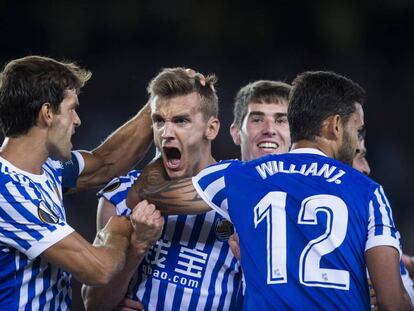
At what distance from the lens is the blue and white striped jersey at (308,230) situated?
3053 millimetres

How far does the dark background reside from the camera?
9531 millimetres

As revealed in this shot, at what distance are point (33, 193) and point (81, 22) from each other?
7463 millimetres

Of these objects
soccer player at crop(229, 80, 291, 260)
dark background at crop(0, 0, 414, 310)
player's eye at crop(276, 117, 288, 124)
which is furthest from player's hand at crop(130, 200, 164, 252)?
dark background at crop(0, 0, 414, 310)

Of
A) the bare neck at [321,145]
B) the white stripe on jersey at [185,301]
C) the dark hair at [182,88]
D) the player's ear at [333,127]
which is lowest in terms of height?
the white stripe on jersey at [185,301]

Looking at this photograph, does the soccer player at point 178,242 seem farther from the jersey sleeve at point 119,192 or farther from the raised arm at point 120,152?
the raised arm at point 120,152

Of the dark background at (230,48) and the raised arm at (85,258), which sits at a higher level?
the dark background at (230,48)

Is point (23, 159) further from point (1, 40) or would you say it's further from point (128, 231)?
point (1, 40)

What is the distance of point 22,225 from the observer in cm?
323

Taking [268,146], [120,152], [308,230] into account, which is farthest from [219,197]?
[268,146]

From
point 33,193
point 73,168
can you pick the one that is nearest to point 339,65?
point 73,168

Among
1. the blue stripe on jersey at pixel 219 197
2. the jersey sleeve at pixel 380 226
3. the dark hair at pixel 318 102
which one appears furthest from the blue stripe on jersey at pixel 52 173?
the jersey sleeve at pixel 380 226

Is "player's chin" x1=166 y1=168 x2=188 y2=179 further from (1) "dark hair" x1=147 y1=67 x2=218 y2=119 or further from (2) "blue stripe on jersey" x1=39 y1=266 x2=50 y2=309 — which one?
(2) "blue stripe on jersey" x1=39 y1=266 x2=50 y2=309

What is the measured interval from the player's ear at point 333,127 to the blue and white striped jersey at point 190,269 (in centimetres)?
86

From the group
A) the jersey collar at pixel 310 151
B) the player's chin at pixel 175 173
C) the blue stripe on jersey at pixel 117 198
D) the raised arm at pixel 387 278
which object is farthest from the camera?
the player's chin at pixel 175 173
